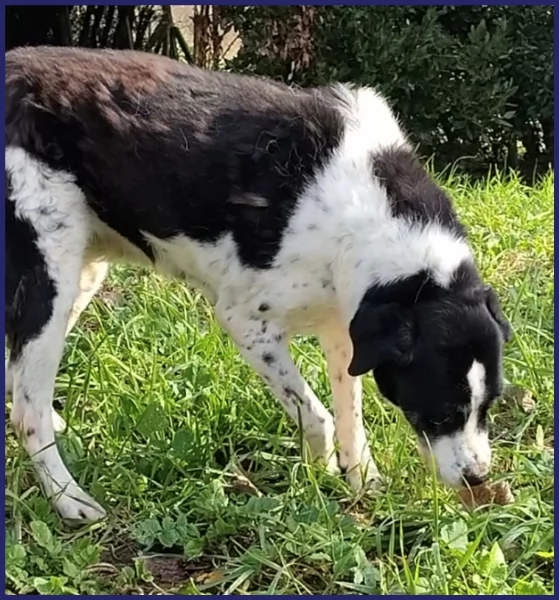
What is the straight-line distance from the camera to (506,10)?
8414 mm

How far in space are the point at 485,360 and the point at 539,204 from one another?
368 cm

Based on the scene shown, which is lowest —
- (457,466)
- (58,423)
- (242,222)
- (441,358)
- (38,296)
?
(58,423)

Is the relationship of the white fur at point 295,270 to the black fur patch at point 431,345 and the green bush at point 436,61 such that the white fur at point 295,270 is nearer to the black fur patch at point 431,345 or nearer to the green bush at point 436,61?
the black fur patch at point 431,345

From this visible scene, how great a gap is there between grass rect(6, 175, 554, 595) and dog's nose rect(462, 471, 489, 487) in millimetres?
93

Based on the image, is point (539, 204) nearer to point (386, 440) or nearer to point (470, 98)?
point (470, 98)

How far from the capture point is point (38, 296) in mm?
3395

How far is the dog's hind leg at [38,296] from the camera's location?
3.38m

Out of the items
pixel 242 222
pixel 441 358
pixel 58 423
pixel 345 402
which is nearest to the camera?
pixel 441 358

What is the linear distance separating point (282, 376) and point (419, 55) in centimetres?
515

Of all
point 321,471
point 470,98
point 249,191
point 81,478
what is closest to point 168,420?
point 81,478

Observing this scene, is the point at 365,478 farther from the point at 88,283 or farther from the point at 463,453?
the point at 88,283

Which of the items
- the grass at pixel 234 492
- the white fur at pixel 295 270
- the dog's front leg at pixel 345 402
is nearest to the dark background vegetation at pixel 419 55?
the grass at pixel 234 492

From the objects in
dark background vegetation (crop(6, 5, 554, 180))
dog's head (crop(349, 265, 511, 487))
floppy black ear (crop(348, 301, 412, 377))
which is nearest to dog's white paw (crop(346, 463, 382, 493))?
dog's head (crop(349, 265, 511, 487))

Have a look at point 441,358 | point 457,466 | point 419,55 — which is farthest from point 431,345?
point 419,55
